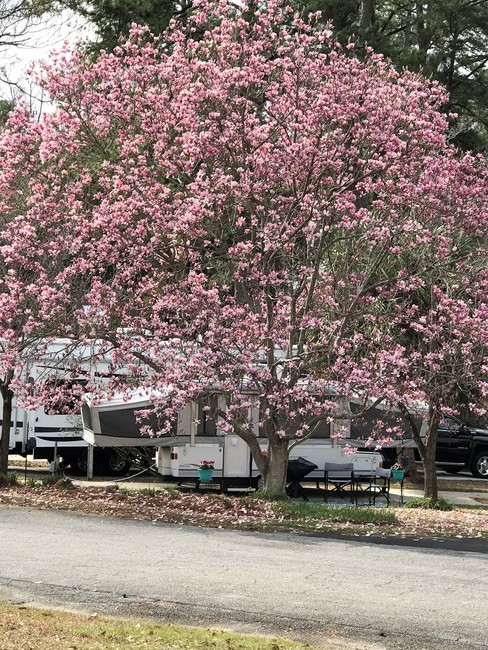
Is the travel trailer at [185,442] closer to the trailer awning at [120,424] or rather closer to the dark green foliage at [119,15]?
the trailer awning at [120,424]

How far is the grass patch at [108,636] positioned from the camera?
7.57 meters

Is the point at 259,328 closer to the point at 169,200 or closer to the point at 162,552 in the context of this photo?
the point at 169,200

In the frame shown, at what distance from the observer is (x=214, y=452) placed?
71.3 ft

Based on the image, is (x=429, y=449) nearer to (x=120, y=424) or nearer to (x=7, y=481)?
(x=120, y=424)

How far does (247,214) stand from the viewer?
17.9 meters

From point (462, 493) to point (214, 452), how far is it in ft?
23.8

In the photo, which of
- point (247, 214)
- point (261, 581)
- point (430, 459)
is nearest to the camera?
point (261, 581)

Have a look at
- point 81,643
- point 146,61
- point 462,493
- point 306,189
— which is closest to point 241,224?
point 306,189

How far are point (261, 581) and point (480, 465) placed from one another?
21.1 metres

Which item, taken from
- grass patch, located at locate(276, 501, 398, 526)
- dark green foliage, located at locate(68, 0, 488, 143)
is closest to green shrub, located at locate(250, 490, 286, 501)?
grass patch, located at locate(276, 501, 398, 526)

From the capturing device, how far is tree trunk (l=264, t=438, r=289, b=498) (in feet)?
60.5

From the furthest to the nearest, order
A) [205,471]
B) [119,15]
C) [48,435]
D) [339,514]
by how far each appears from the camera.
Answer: [119,15] < [48,435] < [205,471] < [339,514]

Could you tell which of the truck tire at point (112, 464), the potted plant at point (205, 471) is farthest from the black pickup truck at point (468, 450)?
the potted plant at point (205, 471)

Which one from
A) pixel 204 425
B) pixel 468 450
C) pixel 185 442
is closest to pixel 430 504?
pixel 204 425
